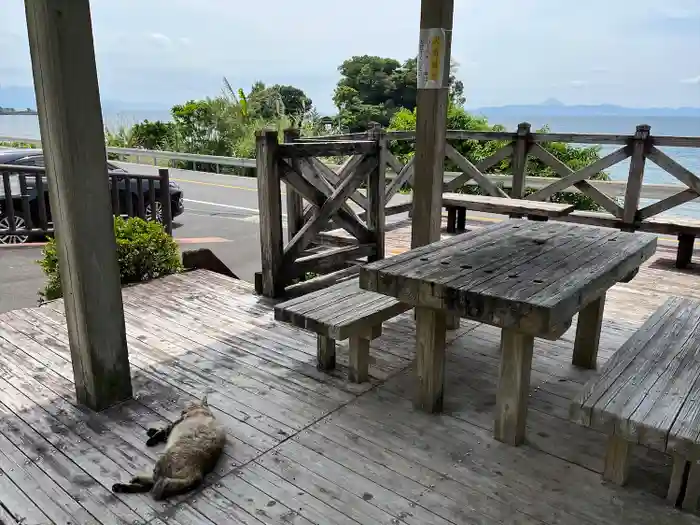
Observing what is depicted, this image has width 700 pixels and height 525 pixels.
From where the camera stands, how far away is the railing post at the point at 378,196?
526 centimetres

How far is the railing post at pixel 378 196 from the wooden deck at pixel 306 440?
1550 mm

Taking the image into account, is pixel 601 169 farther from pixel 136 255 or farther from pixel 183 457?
pixel 183 457

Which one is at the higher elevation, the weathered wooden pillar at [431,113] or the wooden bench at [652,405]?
the weathered wooden pillar at [431,113]

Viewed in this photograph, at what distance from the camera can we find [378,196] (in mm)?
5387

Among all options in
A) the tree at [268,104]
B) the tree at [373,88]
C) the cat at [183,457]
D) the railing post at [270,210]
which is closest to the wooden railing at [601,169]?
the railing post at [270,210]

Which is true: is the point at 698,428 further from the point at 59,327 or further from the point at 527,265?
the point at 59,327

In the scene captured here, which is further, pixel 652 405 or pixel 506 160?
pixel 506 160

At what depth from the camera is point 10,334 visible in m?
3.90

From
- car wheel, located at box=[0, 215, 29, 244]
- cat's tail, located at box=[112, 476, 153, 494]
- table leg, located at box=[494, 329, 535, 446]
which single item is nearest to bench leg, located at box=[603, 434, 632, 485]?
table leg, located at box=[494, 329, 535, 446]

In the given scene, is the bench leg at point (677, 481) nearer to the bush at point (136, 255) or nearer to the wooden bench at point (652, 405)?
the wooden bench at point (652, 405)

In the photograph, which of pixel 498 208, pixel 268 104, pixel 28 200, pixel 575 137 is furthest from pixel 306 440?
pixel 268 104

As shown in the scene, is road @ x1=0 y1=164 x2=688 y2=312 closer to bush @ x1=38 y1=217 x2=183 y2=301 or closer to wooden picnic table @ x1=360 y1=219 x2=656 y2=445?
bush @ x1=38 y1=217 x2=183 y2=301

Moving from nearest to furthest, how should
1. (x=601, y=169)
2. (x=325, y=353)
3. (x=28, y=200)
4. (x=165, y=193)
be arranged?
(x=325, y=353), (x=601, y=169), (x=165, y=193), (x=28, y=200)

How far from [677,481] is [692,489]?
53mm
